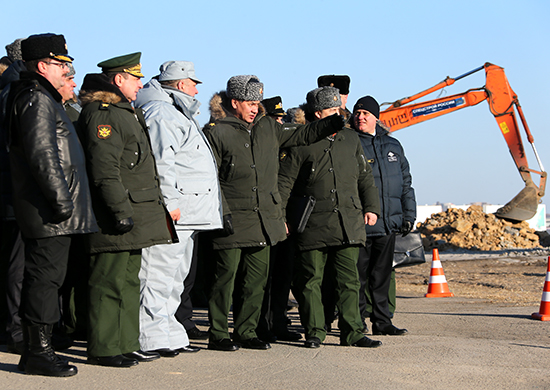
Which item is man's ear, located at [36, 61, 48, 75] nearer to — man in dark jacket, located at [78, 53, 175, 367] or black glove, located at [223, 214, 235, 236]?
man in dark jacket, located at [78, 53, 175, 367]

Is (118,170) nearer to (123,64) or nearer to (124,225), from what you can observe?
(124,225)

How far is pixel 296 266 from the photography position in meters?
6.17

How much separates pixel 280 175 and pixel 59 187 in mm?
2435

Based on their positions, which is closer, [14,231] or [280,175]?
[14,231]

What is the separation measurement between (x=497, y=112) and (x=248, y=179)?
1630 centimetres

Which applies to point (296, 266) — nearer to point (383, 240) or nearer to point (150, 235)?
point (383, 240)

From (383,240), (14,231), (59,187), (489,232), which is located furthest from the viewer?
(489,232)

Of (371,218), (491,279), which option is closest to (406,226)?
(371,218)

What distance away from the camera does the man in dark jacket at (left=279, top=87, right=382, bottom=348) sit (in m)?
5.98

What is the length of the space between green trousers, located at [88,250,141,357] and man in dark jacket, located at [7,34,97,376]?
292 millimetres

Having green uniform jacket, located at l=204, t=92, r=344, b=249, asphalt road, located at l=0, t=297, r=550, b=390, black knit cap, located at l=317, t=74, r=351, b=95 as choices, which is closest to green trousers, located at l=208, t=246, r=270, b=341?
green uniform jacket, located at l=204, t=92, r=344, b=249

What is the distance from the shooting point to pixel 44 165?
4223 mm

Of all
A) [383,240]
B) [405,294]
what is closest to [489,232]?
[405,294]

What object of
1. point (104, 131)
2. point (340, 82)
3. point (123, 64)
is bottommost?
point (104, 131)
